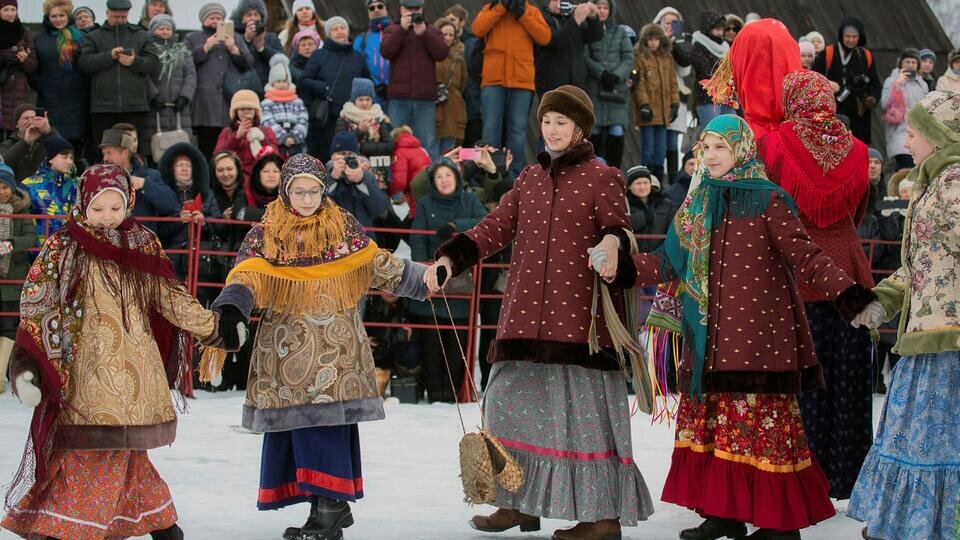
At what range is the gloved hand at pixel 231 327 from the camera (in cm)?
574

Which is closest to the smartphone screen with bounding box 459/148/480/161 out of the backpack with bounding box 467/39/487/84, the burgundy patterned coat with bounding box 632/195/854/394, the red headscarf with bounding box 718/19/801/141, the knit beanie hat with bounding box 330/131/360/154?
the knit beanie hat with bounding box 330/131/360/154

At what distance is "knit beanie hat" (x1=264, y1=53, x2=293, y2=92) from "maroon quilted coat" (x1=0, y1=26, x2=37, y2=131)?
5.87 ft

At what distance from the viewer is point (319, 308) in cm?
599

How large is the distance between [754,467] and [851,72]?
352 inches

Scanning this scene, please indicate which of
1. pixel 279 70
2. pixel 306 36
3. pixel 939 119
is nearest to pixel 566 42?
pixel 306 36

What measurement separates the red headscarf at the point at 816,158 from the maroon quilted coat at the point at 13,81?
6806mm

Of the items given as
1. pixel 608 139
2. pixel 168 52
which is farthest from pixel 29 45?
pixel 608 139

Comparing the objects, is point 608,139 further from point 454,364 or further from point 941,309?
point 941,309

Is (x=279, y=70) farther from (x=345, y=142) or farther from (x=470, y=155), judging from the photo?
(x=470, y=155)

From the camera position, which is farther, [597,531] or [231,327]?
[597,531]

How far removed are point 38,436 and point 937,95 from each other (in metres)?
3.59

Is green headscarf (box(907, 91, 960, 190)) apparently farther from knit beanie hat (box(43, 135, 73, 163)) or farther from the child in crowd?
the child in crowd

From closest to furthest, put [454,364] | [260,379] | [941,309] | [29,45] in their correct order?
1. [941,309]
2. [260,379]
3. [454,364]
4. [29,45]

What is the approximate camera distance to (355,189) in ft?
33.9
